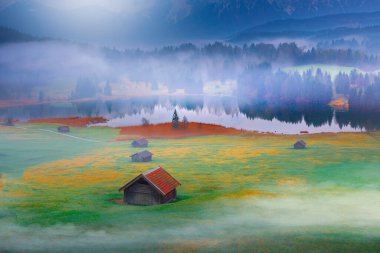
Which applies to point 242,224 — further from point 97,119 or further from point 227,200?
point 97,119

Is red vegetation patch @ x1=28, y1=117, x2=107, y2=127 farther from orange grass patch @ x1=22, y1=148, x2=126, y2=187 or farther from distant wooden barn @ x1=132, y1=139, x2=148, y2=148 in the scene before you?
orange grass patch @ x1=22, y1=148, x2=126, y2=187

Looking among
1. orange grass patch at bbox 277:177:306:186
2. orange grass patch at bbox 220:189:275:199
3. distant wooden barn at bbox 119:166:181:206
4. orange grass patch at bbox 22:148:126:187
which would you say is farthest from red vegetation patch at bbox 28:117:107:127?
orange grass patch at bbox 220:189:275:199

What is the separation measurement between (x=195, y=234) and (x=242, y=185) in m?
27.0

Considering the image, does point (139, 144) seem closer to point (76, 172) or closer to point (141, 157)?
point (141, 157)

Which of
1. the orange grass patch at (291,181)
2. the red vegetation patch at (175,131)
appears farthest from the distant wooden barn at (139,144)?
the orange grass patch at (291,181)

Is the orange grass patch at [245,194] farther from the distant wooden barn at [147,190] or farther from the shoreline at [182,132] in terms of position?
the shoreline at [182,132]

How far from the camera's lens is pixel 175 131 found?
142 meters

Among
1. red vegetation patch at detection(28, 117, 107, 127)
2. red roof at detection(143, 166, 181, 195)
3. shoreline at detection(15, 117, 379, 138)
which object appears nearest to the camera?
red roof at detection(143, 166, 181, 195)

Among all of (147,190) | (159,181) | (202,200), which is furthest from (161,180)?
(202,200)

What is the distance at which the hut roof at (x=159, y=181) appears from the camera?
57.0 m

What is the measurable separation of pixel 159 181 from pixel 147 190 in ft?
5.78

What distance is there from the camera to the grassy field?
1565 inches

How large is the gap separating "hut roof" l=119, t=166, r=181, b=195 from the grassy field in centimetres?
217

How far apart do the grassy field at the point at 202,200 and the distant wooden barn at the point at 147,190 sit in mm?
2119
